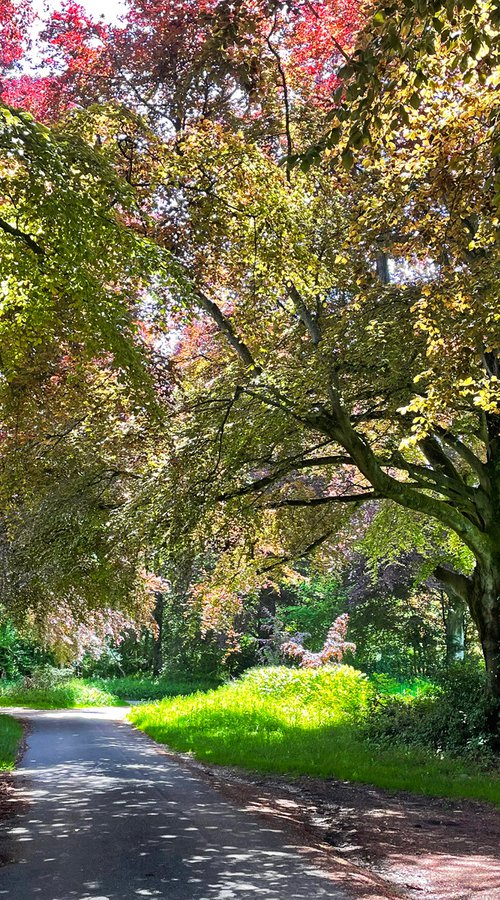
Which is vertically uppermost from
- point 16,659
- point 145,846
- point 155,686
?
point 16,659

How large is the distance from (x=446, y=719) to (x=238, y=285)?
26.4 ft

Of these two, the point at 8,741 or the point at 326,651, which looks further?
the point at 326,651

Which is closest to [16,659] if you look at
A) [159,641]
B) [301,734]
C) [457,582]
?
[159,641]

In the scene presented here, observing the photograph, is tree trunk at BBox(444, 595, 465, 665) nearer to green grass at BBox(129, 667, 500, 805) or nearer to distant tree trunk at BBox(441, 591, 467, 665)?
distant tree trunk at BBox(441, 591, 467, 665)

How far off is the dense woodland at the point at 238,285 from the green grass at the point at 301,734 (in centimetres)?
177

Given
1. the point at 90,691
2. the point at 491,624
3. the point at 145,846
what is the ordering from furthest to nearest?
the point at 90,691 → the point at 491,624 → the point at 145,846

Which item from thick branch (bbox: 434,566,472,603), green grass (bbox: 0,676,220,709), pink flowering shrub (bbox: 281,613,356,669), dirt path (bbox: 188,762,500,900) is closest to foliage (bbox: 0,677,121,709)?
green grass (bbox: 0,676,220,709)

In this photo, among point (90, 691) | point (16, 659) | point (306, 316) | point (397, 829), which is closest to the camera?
point (397, 829)

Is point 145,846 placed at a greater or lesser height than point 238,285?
lesser

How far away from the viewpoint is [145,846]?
653cm

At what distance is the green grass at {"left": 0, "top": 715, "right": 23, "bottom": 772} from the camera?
12.5 meters

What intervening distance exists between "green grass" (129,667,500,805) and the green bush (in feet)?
1.26

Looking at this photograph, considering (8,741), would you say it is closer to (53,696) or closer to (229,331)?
(229,331)

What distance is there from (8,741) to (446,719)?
27.9 ft
